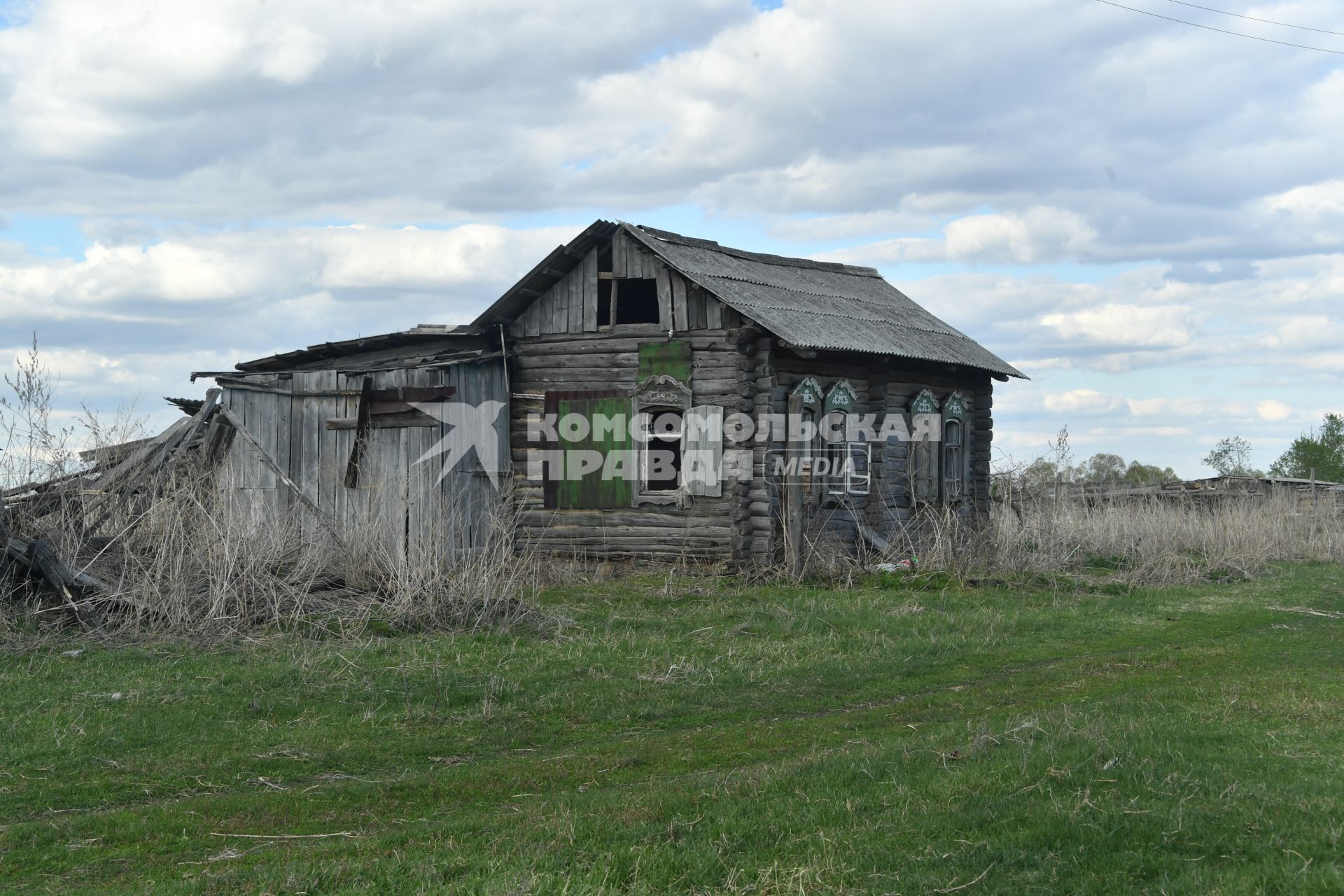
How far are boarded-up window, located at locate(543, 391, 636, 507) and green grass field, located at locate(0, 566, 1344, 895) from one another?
228 inches

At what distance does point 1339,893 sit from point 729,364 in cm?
1384

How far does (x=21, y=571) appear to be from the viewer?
11.2 metres

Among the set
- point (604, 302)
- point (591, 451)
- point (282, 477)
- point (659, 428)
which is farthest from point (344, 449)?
point (604, 302)

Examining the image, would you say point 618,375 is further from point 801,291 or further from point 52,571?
point 52,571

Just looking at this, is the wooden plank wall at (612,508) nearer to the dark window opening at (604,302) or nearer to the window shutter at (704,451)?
the window shutter at (704,451)

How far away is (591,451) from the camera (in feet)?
62.2

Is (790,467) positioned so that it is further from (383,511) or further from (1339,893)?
(1339,893)

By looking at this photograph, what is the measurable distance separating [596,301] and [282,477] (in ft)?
19.9

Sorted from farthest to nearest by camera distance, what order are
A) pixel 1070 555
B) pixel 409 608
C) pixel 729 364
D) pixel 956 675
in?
pixel 1070 555 < pixel 729 364 < pixel 409 608 < pixel 956 675

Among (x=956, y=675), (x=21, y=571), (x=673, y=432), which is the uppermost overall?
(x=673, y=432)

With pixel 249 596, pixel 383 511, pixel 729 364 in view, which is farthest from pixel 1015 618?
pixel 249 596

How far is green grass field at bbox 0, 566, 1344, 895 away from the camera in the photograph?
525 cm

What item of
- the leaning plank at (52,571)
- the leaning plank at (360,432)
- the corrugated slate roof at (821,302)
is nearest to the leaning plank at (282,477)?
the leaning plank at (360,432)

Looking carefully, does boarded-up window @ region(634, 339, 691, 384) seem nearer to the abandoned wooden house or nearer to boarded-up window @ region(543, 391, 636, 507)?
the abandoned wooden house
